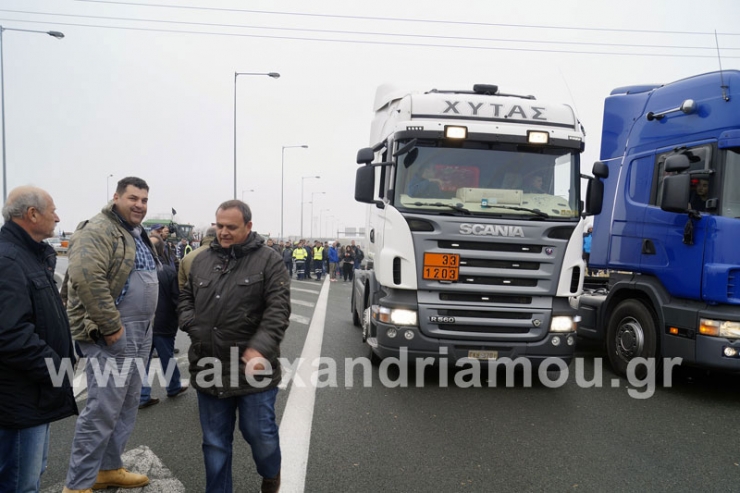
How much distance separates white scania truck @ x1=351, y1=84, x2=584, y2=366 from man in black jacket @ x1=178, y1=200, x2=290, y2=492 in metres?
2.75

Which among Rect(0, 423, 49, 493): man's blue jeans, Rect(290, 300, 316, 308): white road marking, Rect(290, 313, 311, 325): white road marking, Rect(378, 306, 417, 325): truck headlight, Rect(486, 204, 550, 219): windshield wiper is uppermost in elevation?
Rect(486, 204, 550, 219): windshield wiper

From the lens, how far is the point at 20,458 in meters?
2.57

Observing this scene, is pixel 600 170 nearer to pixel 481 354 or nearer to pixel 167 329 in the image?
pixel 481 354

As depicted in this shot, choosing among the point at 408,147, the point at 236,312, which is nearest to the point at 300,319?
the point at 408,147

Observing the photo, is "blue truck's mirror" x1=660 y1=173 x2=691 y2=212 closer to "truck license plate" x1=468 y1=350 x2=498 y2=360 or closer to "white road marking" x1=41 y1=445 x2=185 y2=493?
"truck license plate" x1=468 y1=350 x2=498 y2=360

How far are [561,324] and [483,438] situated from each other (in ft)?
6.31

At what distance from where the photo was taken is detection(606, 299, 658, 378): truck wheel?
6082mm

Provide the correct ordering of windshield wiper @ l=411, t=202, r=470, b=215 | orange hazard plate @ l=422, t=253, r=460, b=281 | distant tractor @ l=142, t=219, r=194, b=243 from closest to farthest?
orange hazard plate @ l=422, t=253, r=460, b=281, windshield wiper @ l=411, t=202, r=470, b=215, distant tractor @ l=142, t=219, r=194, b=243

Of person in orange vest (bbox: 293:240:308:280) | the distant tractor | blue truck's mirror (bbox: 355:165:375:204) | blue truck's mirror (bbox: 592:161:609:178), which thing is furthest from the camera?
person in orange vest (bbox: 293:240:308:280)

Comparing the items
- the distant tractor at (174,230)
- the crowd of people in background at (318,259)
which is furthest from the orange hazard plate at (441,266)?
the crowd of people in background at (318,259)

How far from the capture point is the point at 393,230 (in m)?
5.73

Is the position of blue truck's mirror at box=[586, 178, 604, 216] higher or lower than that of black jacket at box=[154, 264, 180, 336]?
higher

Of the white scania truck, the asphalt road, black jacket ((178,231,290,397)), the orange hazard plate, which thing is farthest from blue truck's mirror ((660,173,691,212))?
black jacket ((178,231,290,397))

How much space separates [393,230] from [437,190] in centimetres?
69
